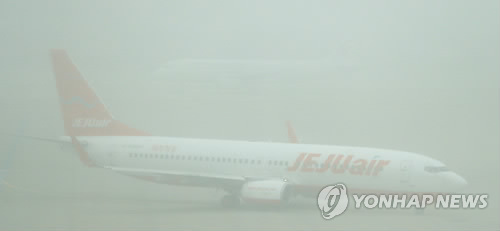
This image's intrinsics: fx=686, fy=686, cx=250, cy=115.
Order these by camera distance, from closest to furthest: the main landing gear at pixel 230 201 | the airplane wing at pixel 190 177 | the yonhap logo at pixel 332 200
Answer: the yonhap logo at pixel 332 200
the airplane wing at pixel 190 177
the main landing gear at pixel 230 201

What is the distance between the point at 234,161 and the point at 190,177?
96 centimetres

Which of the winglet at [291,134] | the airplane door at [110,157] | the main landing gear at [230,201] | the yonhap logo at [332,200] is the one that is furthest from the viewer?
the winglet at [291,134]

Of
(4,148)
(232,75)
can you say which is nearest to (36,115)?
(4,148)

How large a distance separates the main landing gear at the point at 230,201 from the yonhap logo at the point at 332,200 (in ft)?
5.14

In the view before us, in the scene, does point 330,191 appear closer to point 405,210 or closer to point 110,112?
point 405,210

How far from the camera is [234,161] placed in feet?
42.9

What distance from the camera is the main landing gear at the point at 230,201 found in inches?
496

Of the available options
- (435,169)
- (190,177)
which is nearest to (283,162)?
(190,177)

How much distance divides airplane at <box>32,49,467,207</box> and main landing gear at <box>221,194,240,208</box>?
0.06 ft

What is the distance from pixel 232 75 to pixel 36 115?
3.66m

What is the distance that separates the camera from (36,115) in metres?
12.5

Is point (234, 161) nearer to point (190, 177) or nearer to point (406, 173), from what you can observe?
point (190, 177)

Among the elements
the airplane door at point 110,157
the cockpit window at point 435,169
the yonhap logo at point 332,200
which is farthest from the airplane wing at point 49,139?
the cockpit window at point 435,169

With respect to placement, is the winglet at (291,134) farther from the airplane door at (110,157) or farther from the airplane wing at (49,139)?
the airplane wing at (49,139)
